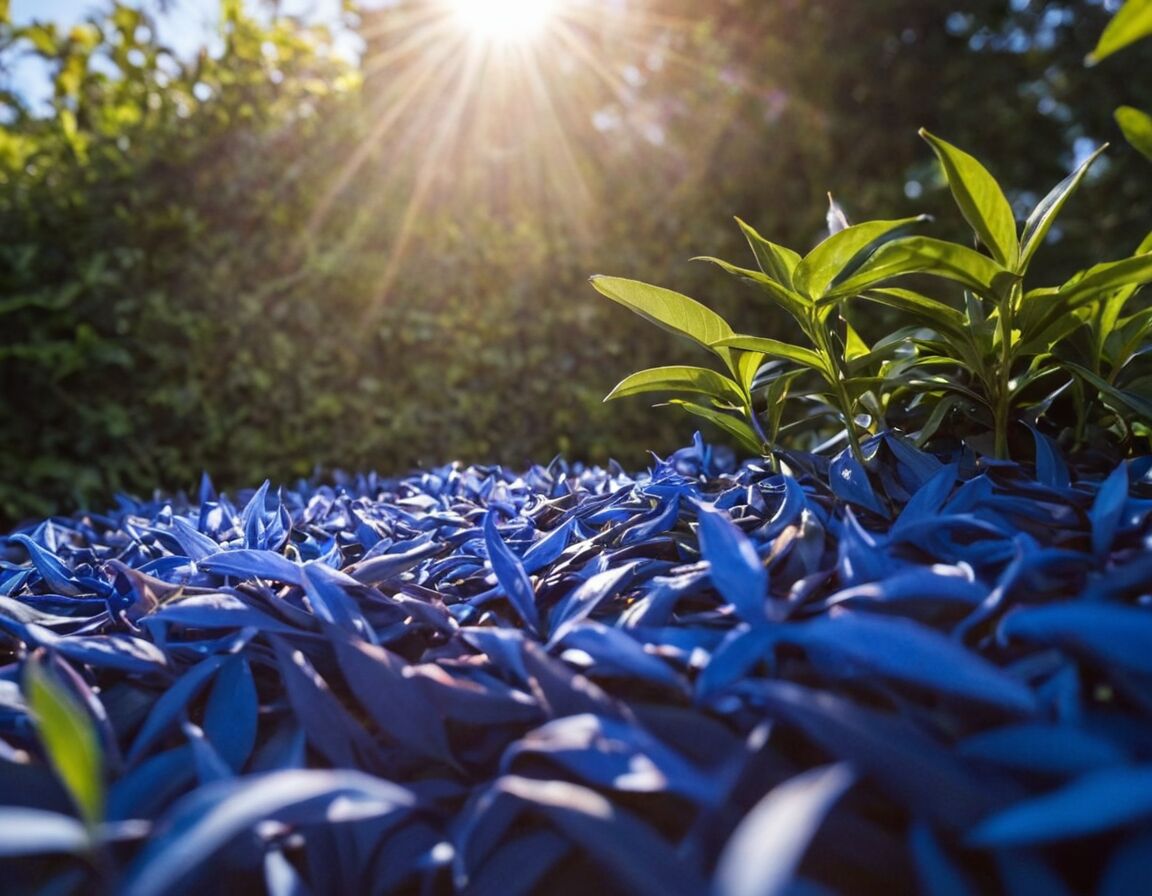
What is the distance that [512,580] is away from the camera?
36.8 inches

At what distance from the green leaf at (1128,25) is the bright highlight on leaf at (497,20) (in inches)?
213

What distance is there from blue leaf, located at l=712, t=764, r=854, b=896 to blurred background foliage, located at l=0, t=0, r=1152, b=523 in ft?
10.9

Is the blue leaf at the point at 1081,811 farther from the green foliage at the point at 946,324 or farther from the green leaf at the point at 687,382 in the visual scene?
the green leaf at the point at 687,382

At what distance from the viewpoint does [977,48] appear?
7613 millimetres

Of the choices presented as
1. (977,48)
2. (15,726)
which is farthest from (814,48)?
(15,726)

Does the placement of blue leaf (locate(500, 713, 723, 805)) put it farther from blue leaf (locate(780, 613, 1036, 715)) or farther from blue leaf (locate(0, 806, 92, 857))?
blue leaf (locate(0, 806, 92, 857))

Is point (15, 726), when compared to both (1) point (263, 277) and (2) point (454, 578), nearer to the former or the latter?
(2) point (454, 578)

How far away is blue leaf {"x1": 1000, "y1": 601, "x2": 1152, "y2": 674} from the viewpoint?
53 cm

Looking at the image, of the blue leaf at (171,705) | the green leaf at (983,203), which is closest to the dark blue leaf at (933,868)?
the blue leaf at (171,705)

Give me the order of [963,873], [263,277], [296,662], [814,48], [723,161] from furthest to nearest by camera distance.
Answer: [814,48]
[723,161]
[263,277]
[296,662]
[963,873]

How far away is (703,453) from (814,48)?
268 inches

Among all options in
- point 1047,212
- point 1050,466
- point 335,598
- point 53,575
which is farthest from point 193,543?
point 1047,212

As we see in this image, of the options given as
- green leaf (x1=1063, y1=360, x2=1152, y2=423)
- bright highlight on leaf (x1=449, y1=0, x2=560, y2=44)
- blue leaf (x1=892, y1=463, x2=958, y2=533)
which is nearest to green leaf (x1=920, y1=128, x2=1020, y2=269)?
green leaf (x1=1063, y1=360, x2=1152, y2=423)

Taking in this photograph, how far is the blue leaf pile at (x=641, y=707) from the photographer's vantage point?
1.73 feet
